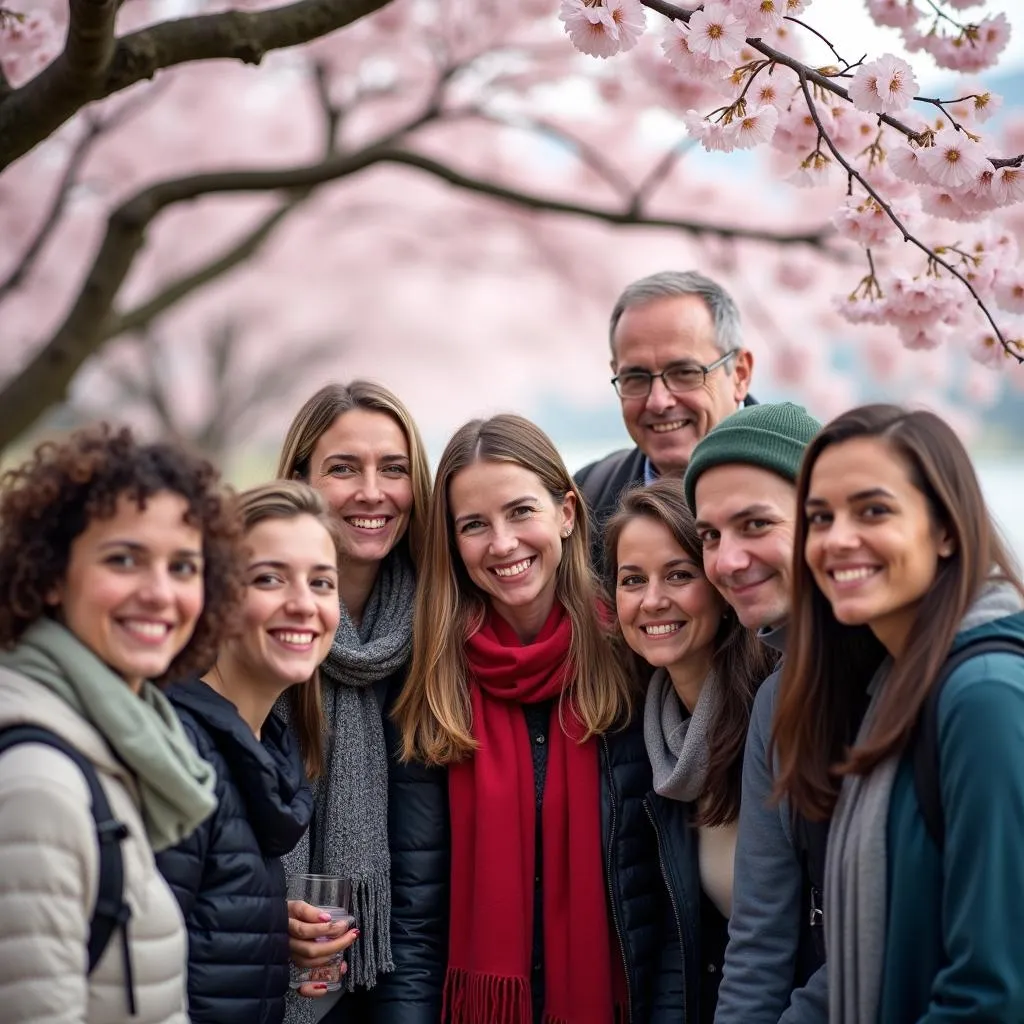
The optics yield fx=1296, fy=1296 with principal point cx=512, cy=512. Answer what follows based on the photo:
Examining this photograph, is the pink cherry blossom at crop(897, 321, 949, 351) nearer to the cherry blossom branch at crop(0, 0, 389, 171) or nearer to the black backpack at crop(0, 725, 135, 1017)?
the cherry blossom branch at crop(0, 0, 389, 171)

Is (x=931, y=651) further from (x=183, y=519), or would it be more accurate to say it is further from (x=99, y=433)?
(x=99, y=433)

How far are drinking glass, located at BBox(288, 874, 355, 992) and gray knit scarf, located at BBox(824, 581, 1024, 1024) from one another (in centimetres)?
109

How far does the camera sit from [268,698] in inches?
107

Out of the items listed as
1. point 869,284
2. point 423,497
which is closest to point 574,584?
point 423,497

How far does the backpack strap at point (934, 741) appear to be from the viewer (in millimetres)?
2068

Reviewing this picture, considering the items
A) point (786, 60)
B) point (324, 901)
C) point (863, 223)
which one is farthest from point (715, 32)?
point (324, 901)

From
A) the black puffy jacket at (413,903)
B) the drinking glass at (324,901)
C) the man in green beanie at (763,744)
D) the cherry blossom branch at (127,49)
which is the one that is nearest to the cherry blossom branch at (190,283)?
the cherry blossom branch at (127,49)

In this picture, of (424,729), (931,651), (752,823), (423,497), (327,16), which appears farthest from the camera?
(423,497)

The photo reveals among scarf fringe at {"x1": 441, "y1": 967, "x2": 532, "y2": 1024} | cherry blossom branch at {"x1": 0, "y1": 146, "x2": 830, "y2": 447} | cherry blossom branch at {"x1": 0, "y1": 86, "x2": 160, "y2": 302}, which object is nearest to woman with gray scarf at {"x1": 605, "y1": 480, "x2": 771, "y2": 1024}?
scarf fringe at {"x1": 441, "y1": 967, "x2": 532, "y2": 1024}

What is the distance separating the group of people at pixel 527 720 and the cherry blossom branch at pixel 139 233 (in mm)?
1935

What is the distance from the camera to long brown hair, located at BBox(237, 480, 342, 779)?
2664mm

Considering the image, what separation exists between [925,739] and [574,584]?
1315 millimetres

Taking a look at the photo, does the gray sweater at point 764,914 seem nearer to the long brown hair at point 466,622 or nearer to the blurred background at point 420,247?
the long brown hair at point 466,622

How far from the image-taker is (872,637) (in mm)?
2377
